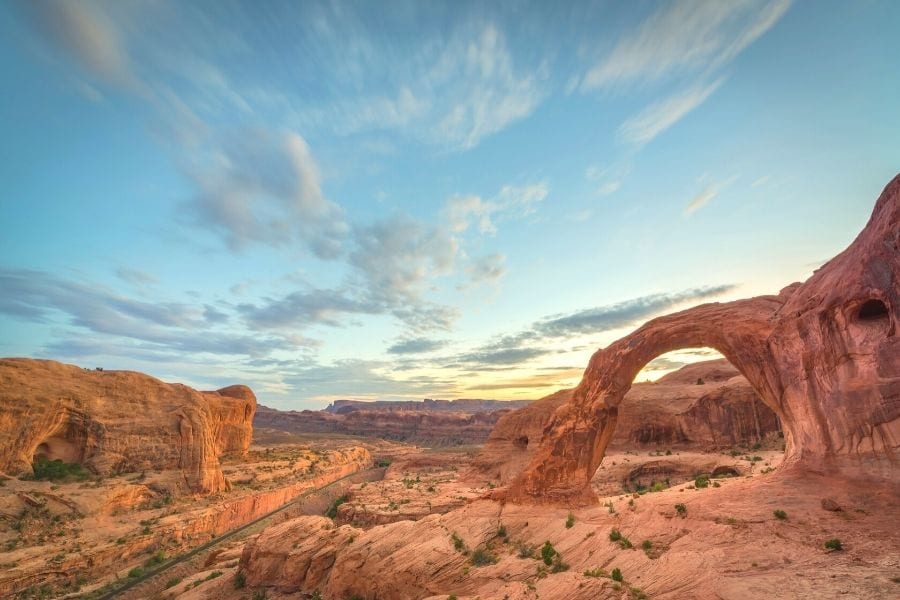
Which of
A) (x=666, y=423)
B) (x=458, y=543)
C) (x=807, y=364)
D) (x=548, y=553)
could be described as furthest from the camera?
(x=666, y=423)

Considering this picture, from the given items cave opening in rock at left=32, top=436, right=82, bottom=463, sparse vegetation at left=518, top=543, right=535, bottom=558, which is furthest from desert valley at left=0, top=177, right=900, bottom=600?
sparse vegetation at left=518, top=543, right=535, bottom=558

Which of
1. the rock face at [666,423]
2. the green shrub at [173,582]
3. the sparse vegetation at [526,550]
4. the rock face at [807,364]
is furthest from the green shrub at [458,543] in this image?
the green shrub at [173,582]

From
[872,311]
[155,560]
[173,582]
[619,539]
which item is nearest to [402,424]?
[155,560]

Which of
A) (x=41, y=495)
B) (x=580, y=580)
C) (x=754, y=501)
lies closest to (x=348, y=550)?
(x=580, y=580)

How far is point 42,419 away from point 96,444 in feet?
15.9

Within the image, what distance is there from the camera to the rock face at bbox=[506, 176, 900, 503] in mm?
12328

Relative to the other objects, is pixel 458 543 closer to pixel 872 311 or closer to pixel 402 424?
pixel 872 311

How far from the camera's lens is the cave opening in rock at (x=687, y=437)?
32625 millimetres

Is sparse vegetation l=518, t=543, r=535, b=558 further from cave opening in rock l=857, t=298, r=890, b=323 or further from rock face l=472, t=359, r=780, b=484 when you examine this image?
rock face l=472, t=359, r=780, b=484

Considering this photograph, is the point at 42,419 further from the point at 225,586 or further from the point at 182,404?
the point at 225,586

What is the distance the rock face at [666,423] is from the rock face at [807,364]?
1550 centimetres

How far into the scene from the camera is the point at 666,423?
43.3 meters

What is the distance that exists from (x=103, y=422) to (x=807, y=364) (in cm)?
5422

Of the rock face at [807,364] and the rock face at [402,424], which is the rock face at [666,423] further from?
the rock face at [402,424]
